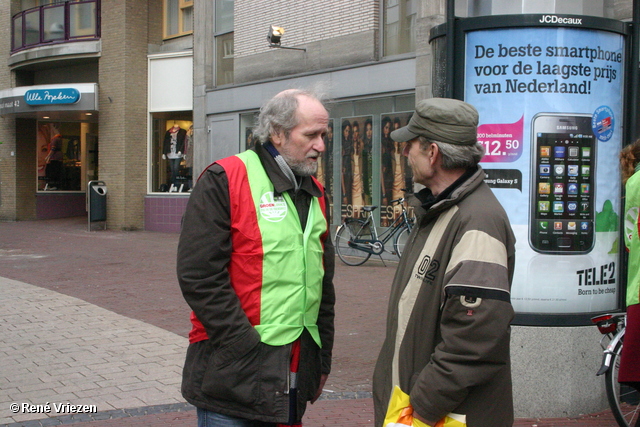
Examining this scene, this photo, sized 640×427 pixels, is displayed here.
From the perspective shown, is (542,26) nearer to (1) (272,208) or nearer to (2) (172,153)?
(1) (272,208)

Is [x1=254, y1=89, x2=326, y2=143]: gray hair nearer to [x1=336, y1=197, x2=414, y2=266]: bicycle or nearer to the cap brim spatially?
the cap brim

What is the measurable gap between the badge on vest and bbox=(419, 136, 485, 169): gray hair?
0.61 metres

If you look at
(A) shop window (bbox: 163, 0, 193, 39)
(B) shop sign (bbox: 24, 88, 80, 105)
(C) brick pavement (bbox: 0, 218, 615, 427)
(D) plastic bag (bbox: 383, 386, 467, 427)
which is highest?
(A) shop window (bbox: 163, 0, 193, 39)

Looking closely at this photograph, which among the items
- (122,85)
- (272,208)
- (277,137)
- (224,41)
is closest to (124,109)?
(122,85)

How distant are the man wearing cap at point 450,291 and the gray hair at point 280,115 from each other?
1.54 feet

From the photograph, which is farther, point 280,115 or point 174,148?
point 174,148

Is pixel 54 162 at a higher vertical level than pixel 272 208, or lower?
higher

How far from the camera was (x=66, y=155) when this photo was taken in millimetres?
24922

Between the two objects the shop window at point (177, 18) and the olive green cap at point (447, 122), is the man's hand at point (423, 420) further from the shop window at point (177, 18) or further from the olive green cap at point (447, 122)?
the shop window at point (177, 18)

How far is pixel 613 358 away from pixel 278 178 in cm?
279

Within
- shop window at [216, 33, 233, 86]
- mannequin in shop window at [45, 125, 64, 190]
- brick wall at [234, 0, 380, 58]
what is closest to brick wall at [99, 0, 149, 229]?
shop window at [216, 33, 233, 86]

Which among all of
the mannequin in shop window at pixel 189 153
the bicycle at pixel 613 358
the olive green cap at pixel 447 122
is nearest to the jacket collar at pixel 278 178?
the olive green cap at pixel 447 122

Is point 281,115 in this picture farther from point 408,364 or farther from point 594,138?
point 594,138

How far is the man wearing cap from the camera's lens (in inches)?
84.7
